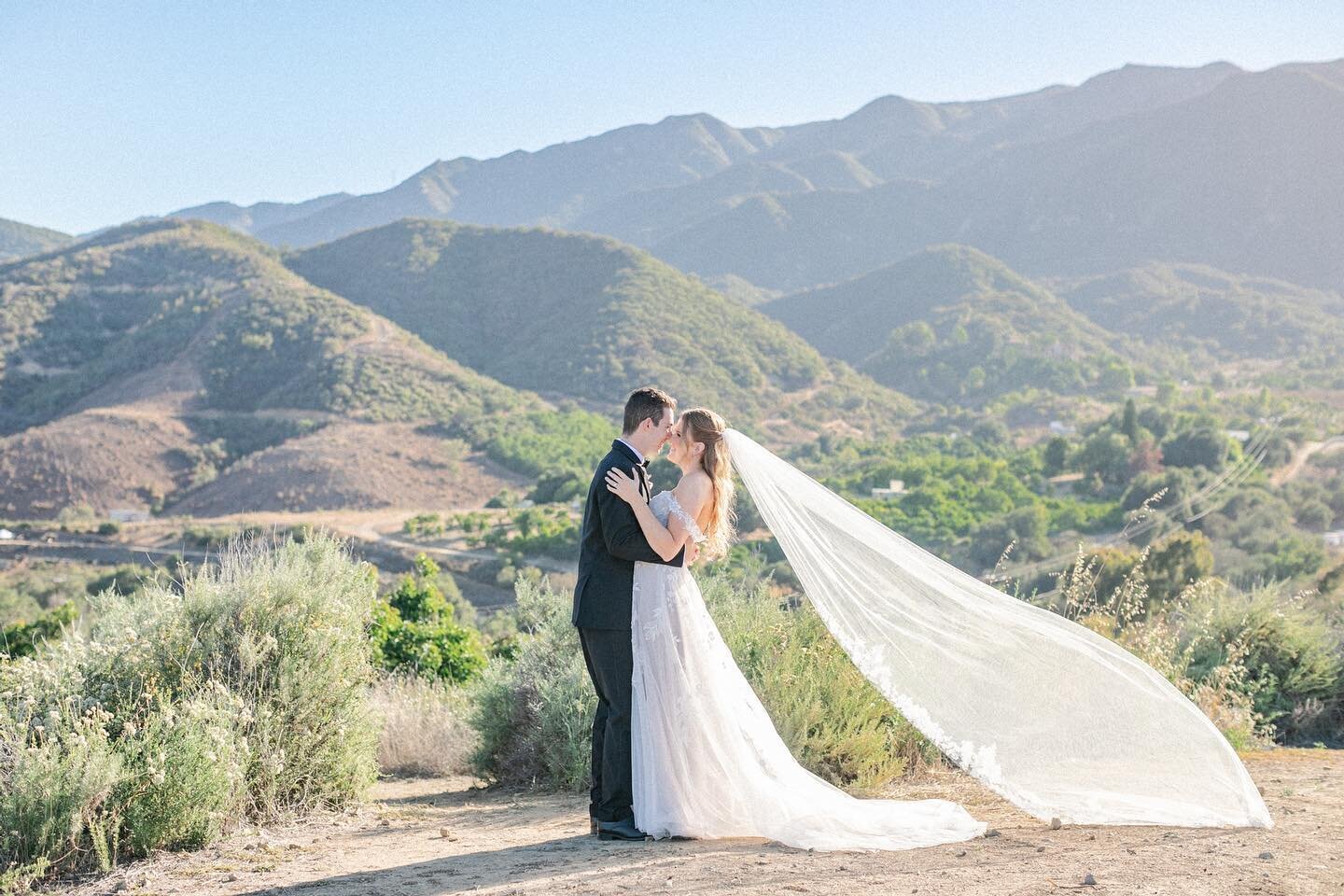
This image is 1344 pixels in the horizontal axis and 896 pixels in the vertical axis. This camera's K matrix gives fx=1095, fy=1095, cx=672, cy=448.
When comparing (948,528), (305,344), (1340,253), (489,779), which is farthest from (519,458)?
(1340,253)

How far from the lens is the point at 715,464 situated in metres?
4.10

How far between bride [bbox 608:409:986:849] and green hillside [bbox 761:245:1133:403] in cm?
6161

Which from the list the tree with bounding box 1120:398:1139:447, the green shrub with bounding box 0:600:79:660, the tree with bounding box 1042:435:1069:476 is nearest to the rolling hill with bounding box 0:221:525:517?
the tree with bounding box 1042:435:1069:476

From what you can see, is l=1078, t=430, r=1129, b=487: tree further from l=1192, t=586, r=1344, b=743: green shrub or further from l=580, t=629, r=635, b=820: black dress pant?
l=580, t=629, r=635, b=820: black dress pant

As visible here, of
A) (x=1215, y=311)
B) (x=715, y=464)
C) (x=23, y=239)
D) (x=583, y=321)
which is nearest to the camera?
(x=715, y=464)

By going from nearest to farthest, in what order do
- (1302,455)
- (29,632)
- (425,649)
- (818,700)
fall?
(818,700)
(425,649)
(29,632)
(1302,455)

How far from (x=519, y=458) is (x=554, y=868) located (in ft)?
134

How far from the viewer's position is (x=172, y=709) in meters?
3.99

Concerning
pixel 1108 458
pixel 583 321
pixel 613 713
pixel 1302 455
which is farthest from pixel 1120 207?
pixel 613 713

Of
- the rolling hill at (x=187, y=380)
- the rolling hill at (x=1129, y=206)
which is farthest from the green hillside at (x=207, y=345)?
the rolling hill at (x=1129, y=206)

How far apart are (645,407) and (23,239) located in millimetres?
135251

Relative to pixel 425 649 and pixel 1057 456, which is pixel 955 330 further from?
pixel 425 649

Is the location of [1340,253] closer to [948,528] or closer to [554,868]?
[948,528]

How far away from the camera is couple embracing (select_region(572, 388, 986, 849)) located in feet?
13.0
